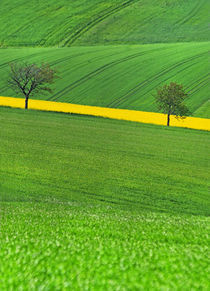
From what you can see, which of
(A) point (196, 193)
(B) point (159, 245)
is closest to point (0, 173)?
(A) point (196, 193)

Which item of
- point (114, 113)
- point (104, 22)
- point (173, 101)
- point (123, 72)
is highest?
point (104, 22)

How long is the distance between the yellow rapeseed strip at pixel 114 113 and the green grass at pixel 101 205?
412 centimetres

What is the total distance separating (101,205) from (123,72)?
2046 inches

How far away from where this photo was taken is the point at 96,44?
77.9 m

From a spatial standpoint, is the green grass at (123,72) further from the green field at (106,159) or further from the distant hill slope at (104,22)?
the distant hill slope at (104,22)

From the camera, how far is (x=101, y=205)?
13.2 m

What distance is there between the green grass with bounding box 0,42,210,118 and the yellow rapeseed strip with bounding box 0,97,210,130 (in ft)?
6.12

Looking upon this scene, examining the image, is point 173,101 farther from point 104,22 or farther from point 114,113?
point 104,22

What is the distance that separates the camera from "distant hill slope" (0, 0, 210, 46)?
78.6m

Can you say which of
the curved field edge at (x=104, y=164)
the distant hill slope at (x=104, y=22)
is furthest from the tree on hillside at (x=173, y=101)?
the distant hill slope at (x=104, y=22)

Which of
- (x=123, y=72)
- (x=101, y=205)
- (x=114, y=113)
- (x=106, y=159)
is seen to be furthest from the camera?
(x=123, y=72)

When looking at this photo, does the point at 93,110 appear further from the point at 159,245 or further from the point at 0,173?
the point at 159,245

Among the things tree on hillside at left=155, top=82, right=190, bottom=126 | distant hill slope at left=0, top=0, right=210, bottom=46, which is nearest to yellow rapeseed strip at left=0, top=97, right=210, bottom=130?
tree on hillside at left=155, top=82, right=190, bottom=126

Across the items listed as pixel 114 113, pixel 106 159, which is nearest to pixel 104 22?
pixel 114 113
